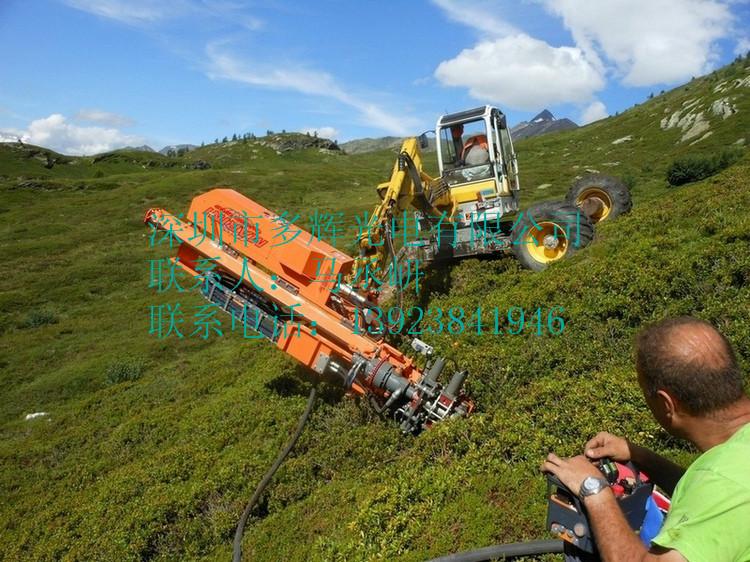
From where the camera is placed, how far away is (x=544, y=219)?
1058 centimetres

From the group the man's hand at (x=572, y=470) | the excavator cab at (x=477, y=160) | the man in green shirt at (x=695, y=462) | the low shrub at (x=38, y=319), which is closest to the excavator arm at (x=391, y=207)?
the excavator cab at (x=477, y=160)

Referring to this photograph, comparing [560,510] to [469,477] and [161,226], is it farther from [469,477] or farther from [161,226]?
[161,226]

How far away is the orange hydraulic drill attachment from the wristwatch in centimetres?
439

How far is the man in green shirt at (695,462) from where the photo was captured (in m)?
1.94

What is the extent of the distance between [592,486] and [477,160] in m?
10.0

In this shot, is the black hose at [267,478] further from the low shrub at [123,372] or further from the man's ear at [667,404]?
the low shrub at [123,372]

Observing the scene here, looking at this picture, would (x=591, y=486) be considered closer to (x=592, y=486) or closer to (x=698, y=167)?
(x=592, y=486)

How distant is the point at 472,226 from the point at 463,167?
1.36 meters

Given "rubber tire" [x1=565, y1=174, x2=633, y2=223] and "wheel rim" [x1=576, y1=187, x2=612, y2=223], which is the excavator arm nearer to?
"rubber tire" [x1=565, y1=174, x2=633, y2=223]

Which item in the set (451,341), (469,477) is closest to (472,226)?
(451,341)

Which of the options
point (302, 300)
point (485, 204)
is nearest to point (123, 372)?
point (302, 300)

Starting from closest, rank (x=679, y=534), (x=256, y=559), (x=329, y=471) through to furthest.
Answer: (x=679, y=534)
(x=256, y=559)
(x=329, y=471)

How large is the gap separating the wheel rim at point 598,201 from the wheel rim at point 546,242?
8.10ft

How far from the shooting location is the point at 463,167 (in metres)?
11.8
